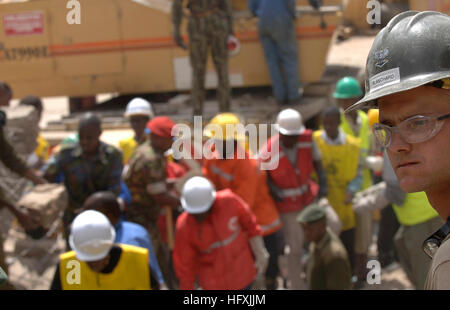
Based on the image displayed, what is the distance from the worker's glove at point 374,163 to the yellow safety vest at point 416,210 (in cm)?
93

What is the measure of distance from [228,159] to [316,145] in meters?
0.83

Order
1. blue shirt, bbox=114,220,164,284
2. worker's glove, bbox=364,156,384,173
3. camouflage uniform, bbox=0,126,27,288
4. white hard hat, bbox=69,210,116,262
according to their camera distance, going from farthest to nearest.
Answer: worker's glove, bbox=364,156,384,173 < camouflage uniform, bbox=0,126,27,288 < blue shirt, bbox=114,220,164,284 < white hard hat, bbox=69,210,116,262

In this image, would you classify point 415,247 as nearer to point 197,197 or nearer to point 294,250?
point 294,250

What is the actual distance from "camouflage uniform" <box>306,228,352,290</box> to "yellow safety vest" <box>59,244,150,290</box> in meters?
1.43

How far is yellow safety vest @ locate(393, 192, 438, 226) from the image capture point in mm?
4500

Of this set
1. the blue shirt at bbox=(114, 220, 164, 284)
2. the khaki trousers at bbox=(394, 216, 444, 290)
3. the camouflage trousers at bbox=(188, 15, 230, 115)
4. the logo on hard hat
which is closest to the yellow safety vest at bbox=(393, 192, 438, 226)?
the khaki trousers at bbox=(394, 216, 444, 290)

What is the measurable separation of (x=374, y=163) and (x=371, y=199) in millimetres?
572

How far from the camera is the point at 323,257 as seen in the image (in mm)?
4379

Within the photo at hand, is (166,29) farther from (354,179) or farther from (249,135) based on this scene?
(354,179)

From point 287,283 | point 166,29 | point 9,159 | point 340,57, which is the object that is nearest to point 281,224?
point 287,283

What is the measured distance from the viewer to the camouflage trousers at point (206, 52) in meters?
6.20

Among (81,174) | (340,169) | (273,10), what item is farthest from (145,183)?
(273,10)

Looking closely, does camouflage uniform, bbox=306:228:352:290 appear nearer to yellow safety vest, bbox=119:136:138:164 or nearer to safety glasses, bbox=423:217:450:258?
yellow safety vest, bbox=119:136:138:164

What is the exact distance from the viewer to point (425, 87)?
1535mm
